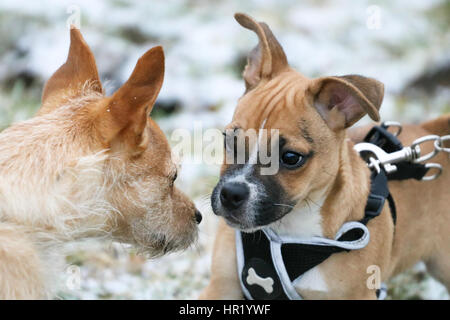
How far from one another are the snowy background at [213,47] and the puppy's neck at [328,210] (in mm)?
2088

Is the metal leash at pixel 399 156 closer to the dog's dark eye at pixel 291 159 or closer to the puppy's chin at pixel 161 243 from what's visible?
the dog's dark eye at pixel 291 159

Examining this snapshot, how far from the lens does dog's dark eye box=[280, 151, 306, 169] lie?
106 inches

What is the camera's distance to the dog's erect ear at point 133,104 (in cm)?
215

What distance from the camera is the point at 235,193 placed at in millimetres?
2604

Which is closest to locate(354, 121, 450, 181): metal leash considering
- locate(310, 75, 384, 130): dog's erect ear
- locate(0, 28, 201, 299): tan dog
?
locate(310, 75, 384, 130): dog's erect ear

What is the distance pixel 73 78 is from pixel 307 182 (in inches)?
52.0

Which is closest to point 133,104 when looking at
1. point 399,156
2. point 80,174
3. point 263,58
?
point 80,174

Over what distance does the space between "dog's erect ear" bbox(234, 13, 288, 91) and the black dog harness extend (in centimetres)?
88

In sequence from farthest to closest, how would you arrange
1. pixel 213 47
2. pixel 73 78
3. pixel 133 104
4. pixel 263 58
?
pixel 213 47 < pixel 263 58 < pixel 73 78 < pixel 133 104

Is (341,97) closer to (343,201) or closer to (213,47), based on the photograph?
(343,201)

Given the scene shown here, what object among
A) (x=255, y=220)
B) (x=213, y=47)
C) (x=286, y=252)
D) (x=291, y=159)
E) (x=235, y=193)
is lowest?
(x=286, y=252)

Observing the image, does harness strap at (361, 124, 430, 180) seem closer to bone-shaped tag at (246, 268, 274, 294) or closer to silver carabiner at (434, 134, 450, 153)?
silver carabiner at (434, 134, 450, 153)

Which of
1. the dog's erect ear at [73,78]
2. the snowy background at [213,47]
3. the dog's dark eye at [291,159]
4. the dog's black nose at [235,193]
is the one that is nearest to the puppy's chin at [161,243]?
the dog's black nose at [235,193]

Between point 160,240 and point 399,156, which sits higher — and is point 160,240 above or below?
below
